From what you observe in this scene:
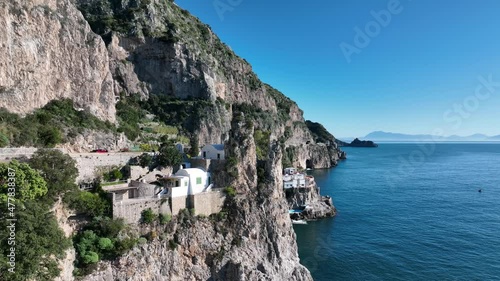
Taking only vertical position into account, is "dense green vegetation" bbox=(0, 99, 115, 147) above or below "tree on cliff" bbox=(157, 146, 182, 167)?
above

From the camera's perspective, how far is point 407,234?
154 ft

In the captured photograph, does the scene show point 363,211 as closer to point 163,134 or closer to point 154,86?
point 163,134

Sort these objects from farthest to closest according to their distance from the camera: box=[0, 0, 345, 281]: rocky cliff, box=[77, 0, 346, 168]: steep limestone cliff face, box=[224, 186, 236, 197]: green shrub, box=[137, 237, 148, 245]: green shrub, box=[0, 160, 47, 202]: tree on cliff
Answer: box=[77, 0, 346, 168]: steep limestone cliff face, box=[224, 186, 236, 197]: green shrub, box=[0, 0, 345, 281]: rocky cliff, box=[137, 237, 148, 245]: green shrub, box=[0, 160, 47, 202]: tree on cliff

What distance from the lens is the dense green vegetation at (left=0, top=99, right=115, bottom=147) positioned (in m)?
27.5

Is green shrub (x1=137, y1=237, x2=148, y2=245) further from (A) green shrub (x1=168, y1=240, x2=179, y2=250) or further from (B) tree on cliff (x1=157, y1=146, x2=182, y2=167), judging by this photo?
(B) tree on cliff (x1=157, y1=146, x2=182, y2=167)

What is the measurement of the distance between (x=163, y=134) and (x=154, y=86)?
1416cm

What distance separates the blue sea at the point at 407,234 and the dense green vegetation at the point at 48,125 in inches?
1289

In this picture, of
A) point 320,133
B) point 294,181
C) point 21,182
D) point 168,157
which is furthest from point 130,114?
point 320,133

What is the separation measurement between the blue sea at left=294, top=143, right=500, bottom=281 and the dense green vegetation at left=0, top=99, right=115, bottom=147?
32.7 metres

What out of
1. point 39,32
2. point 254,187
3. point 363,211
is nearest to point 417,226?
point 363,211

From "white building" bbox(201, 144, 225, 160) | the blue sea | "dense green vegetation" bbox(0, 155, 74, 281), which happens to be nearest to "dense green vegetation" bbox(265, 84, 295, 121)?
the blue sea

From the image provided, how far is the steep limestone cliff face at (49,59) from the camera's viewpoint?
103 feet

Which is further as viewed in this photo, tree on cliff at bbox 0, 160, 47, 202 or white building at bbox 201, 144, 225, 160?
white building at bbox 201, 144, 225, 160

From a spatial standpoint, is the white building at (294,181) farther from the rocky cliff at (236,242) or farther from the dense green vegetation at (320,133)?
the dense green vegetation at (320,133)
